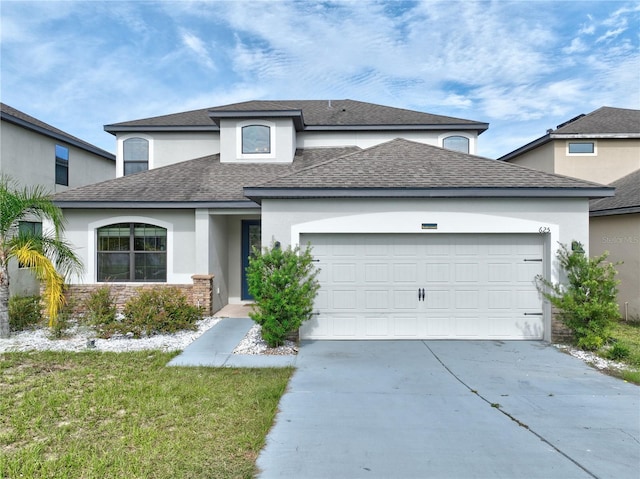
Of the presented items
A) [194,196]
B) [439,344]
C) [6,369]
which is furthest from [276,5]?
[6,369]

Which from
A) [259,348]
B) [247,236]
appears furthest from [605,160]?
[259,348]

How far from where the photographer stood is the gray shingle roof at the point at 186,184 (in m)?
10.6

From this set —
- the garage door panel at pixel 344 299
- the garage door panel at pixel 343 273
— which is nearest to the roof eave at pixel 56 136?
the garage door panel at pixel 343 273

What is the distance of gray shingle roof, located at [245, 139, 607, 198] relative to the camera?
8.02 m

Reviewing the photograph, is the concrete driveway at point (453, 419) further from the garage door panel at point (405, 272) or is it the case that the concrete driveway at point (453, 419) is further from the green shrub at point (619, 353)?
the garage door panel at point (405, 272)

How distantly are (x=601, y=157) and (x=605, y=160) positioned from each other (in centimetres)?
18

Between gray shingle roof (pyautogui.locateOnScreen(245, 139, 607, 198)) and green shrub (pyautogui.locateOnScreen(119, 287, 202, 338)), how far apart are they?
335 centimetres

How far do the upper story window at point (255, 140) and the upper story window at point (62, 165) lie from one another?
367 inches

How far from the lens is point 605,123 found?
1512 cm

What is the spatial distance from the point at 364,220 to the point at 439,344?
3.06 meters

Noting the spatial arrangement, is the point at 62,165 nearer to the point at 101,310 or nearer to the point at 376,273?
the point at 101,310

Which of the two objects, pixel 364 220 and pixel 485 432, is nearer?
pixel 485 432

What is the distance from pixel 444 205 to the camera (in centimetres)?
820

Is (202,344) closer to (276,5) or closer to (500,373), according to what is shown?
(500,373)
